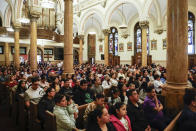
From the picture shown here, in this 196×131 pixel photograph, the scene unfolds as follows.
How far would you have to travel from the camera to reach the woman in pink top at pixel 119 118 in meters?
2.39

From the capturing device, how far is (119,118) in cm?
254

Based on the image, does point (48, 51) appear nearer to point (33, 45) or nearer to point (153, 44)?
point (33, 45)

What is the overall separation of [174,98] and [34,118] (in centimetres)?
344

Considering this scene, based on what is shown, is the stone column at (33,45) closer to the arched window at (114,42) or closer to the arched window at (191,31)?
the arched window at (114,42)

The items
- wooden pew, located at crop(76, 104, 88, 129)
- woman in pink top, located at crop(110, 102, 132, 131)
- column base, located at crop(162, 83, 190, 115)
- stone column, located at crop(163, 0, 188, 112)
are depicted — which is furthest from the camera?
stone column, located at crop(163, 0, 188, 112)

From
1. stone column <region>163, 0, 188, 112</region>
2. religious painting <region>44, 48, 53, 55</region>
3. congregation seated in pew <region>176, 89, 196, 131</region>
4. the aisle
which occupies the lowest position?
the aisle

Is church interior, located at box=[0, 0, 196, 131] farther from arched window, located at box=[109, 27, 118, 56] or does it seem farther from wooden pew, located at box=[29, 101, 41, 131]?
arched window, located at box=[109, 27, 118, 56]

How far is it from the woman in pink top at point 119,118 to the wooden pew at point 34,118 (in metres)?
1.82

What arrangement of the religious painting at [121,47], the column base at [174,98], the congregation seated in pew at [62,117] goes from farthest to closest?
1. the religious painting at [121,47]
2. the column base at [174,98]
3. the congregation seated in pew at [62,117]

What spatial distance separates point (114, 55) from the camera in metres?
22.0

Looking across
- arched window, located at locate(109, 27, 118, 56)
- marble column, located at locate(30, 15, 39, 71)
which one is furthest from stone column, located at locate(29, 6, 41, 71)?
arched window, located at locate(109, 27, 118, 56)

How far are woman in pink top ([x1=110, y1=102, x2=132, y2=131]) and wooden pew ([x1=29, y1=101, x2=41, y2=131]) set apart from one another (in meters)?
1.82

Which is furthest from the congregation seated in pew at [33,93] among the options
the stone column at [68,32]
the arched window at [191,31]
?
the arched window at [191,31]

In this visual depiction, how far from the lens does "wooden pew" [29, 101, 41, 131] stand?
133 inches
